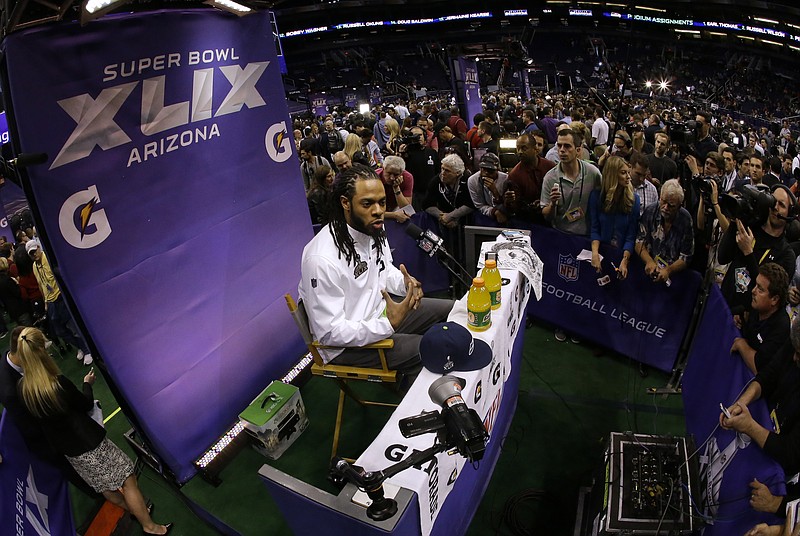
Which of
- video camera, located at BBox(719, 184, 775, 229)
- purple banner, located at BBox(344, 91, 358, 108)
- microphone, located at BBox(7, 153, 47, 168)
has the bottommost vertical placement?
purple banner, located at BBox(344, 91, 358, 108)

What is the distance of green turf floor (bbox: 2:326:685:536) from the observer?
10.4 feet

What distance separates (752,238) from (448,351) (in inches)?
99.4

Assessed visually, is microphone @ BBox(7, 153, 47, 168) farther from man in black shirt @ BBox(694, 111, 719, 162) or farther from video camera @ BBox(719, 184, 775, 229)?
man in black shirt @ BBox(694, 111, 719, 162)

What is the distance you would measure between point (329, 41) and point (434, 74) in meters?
8.36

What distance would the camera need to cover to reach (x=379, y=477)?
4.90 ft

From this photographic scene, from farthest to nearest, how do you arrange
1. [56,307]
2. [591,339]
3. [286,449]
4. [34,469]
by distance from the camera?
[56,307] < [591,339] < [286,449] < [34,469]

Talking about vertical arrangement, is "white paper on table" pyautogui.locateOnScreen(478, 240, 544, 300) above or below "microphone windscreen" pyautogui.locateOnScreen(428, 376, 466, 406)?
below

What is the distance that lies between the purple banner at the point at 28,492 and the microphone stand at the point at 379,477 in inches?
78.6

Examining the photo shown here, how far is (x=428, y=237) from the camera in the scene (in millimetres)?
2998

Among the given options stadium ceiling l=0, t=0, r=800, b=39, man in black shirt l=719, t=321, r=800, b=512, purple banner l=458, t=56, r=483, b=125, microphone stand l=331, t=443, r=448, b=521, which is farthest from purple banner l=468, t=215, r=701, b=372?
stadium ceiling l=0, t=0, r=800, b=39

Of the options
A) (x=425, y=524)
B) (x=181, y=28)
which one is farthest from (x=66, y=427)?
(x=181, y=28)

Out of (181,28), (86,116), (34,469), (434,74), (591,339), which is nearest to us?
(86,116)

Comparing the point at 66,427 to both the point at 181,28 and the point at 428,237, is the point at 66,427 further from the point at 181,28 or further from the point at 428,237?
the point at 181,28

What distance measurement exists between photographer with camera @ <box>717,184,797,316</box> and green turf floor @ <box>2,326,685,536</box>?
1.17m
